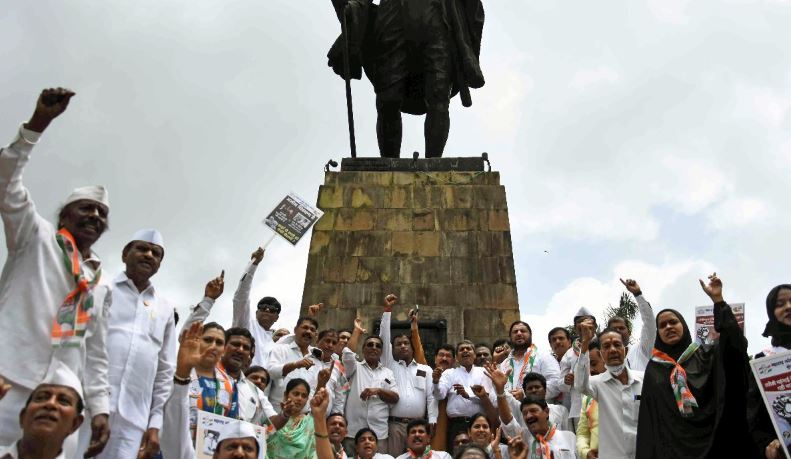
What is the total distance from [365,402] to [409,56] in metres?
6.28

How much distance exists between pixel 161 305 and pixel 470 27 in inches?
355

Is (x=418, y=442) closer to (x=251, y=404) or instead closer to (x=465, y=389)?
(x=465, y=389)

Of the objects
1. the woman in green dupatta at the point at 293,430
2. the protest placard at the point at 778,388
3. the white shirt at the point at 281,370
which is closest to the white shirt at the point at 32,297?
the woman in green dupatta at the point at 293,430

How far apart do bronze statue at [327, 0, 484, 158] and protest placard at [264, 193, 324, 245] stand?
357 cm

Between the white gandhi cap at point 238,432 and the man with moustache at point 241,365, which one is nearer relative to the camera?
the white gandhi cap at point 238,432

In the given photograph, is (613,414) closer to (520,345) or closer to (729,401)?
(729,401)

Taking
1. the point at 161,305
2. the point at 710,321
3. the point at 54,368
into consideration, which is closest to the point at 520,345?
the point at 710,321

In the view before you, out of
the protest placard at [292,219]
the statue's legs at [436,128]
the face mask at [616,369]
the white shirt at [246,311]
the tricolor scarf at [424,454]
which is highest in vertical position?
the statue's legs at [436,128]

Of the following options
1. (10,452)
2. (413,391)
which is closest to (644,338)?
(413,391)

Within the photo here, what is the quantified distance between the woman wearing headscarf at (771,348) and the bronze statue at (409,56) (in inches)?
280

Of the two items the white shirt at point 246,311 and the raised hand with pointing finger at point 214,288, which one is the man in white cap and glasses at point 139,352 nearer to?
the raised hand with pointing finger at point 214,288

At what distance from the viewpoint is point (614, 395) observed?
617 cm

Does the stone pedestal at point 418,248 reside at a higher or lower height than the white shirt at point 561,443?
higher

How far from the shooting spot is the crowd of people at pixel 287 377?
393cm
